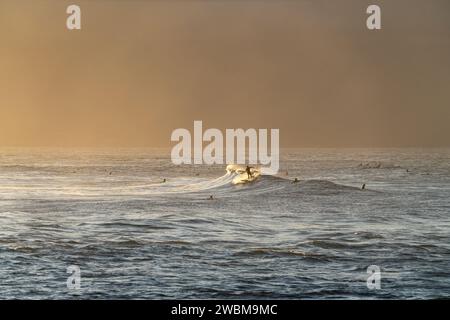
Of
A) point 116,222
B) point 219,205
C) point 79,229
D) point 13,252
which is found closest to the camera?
point 13,252

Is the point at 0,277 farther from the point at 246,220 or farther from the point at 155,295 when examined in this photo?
the point at 246,220

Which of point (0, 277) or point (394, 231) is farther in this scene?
point (394, 231)

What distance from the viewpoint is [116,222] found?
21.4 metres

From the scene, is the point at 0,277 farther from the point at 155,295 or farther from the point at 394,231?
the point at 394,231
